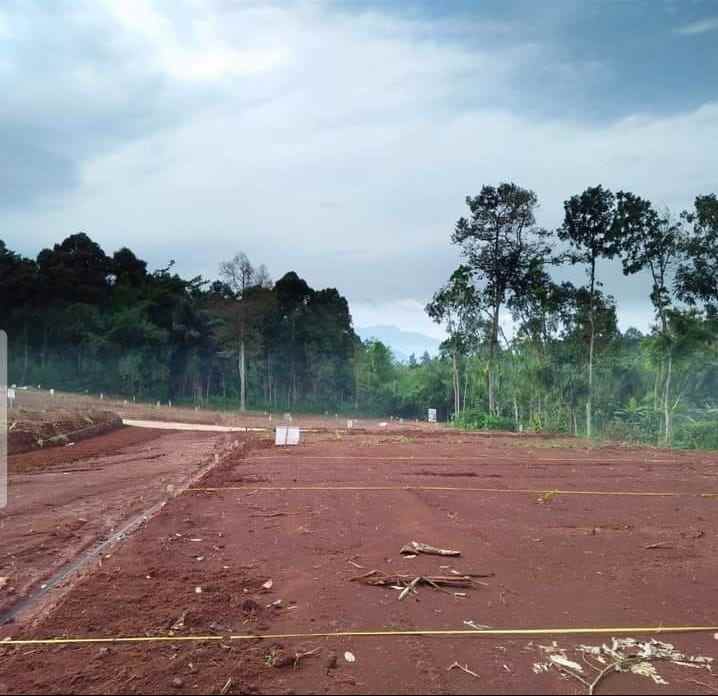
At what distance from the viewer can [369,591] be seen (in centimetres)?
548

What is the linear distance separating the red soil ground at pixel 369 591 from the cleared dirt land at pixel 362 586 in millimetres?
A: 19

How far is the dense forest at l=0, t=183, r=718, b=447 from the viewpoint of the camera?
81.2 ft

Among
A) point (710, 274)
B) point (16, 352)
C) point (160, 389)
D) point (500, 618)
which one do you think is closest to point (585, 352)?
point (710, 274)

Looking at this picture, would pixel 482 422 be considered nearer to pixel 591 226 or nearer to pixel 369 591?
pixel 591 226

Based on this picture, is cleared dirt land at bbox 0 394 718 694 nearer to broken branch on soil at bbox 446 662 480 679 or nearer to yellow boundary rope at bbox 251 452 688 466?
broken branch on soil at bbox 446 662 480 679

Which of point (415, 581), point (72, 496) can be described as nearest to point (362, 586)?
point (415, 581)

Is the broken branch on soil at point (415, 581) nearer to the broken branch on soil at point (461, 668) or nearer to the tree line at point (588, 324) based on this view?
the broken branch on soil at point (461, 668)

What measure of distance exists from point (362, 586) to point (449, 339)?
34.1 metres

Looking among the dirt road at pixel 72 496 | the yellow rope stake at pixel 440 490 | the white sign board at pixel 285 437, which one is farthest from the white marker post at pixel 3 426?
the white sign board at pixel 285 437

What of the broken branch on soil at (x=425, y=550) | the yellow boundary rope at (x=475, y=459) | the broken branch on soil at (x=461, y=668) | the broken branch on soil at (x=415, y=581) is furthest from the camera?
the yellow boundary rope at (x=475, y=459)

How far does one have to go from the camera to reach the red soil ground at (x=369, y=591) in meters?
3.95

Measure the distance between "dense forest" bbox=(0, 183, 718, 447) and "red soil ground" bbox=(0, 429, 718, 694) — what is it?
15365mm

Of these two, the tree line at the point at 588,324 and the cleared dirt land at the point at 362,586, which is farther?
the tree line at the point at 588,324

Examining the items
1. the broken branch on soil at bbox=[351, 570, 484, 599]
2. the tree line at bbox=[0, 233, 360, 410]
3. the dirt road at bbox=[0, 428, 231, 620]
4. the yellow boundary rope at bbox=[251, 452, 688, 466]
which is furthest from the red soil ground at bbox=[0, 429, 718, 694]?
the tree line at bbox=[0, 233, 360, 410]
